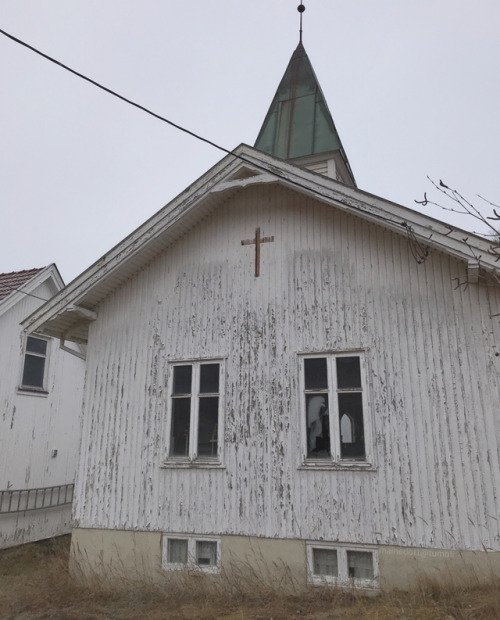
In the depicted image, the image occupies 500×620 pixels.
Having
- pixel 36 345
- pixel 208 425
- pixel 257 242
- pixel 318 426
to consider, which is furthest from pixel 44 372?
pixel 318 426

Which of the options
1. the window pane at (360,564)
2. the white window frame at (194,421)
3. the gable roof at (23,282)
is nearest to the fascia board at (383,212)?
the white window frame at (194,421)

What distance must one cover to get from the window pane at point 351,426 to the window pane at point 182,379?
Answer: 8.71 ft

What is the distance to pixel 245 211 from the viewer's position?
9328 millimetres

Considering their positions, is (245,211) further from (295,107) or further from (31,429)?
(31,429)

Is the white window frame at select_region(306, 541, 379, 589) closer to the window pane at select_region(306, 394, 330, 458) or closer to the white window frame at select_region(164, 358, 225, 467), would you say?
the window pane at select_region(306, 394, 330, 458)

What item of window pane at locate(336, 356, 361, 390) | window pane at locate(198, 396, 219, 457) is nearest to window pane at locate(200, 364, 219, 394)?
window pane at locate(198, 396, 219, 457)

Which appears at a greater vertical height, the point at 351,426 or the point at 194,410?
the point at 194,410

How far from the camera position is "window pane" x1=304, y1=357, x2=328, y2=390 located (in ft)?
26.3

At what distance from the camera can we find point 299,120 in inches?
539

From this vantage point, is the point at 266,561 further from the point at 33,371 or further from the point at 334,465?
the point at 33,371

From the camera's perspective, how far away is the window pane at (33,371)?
1309cm

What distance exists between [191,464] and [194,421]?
2.27ft

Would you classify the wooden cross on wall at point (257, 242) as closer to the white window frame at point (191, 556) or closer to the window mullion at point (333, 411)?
the window mullion at point (333, 411)

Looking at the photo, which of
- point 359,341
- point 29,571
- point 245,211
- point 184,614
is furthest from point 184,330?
point 29,571
